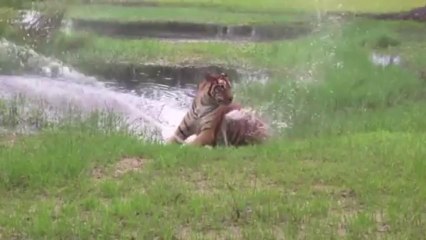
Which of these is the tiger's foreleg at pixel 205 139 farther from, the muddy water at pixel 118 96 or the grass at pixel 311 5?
the grass at pixel 311 5

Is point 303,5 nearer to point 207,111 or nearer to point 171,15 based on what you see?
point 171,15

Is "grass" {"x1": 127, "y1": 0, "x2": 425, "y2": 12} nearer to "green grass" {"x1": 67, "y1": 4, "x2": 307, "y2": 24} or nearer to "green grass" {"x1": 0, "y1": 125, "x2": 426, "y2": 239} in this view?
"green grass" {"x1": 67, "y1": 4, "x2": 307, "y2": 24}

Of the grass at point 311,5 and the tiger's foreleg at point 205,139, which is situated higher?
→ the grass at point 311,5

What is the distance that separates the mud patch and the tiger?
15006 mm

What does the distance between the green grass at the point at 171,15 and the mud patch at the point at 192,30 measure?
673 mm

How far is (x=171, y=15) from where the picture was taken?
33281 millimetres

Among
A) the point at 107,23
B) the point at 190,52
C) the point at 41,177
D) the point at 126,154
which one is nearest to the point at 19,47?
the point at 190,52

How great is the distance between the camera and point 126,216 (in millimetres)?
7609

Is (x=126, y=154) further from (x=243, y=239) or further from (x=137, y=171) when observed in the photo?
(x=243, y=239)

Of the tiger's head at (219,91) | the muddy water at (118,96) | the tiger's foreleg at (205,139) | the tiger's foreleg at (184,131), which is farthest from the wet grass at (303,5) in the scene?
the tiger's foreleg at (205,139)

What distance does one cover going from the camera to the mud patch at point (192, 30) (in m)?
28.6

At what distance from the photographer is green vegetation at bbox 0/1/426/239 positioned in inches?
291

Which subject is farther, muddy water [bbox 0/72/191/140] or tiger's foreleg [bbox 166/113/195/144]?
muddy water [bbox 0/72/191/140]

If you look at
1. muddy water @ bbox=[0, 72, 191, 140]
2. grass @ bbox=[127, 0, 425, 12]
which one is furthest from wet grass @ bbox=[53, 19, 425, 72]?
grass @ bbox=[127, 0, 425, 12]
